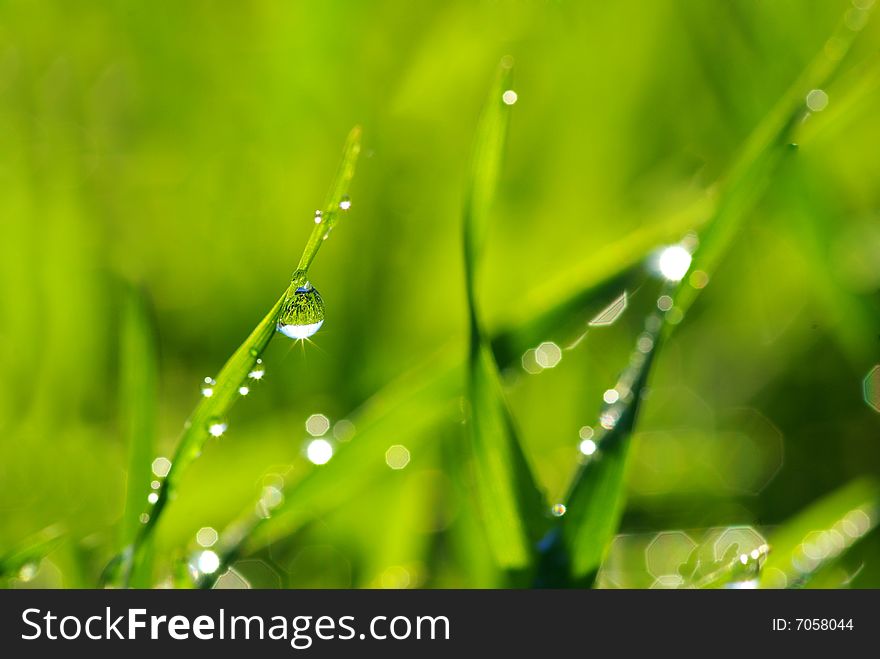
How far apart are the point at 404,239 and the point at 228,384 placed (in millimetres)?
430

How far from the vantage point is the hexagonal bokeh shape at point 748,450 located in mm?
830

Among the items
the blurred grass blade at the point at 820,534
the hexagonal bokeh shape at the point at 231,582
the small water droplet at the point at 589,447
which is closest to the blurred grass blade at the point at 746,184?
the small water droplet at the point at 589,447

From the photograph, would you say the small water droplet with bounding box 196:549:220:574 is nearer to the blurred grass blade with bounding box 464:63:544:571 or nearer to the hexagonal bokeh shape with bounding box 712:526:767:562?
the blurred grass blade with bounding box 464:63:544:571

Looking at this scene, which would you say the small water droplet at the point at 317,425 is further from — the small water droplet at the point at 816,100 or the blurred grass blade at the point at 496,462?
the small water droplet at the point at 816,100

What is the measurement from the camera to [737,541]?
0.77 metres

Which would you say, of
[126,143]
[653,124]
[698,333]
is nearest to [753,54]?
[653,124]

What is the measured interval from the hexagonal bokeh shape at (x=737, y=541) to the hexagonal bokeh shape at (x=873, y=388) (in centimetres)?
20

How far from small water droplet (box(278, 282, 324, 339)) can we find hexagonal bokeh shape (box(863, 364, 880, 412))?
58 centimetres

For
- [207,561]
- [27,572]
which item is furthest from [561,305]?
[27,572]

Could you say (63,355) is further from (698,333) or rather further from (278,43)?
(698,333)

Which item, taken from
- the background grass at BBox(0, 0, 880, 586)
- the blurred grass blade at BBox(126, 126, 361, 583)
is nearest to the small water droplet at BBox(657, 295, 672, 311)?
the background grass at BBox(0, 0, 880, 586)

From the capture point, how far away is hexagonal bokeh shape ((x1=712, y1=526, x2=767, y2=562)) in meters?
0.75

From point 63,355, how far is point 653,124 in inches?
26.2

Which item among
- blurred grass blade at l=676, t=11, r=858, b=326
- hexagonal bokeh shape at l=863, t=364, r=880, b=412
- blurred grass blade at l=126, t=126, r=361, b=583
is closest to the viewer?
blurred grass blade at l=126, t=126, r=361, b=583
